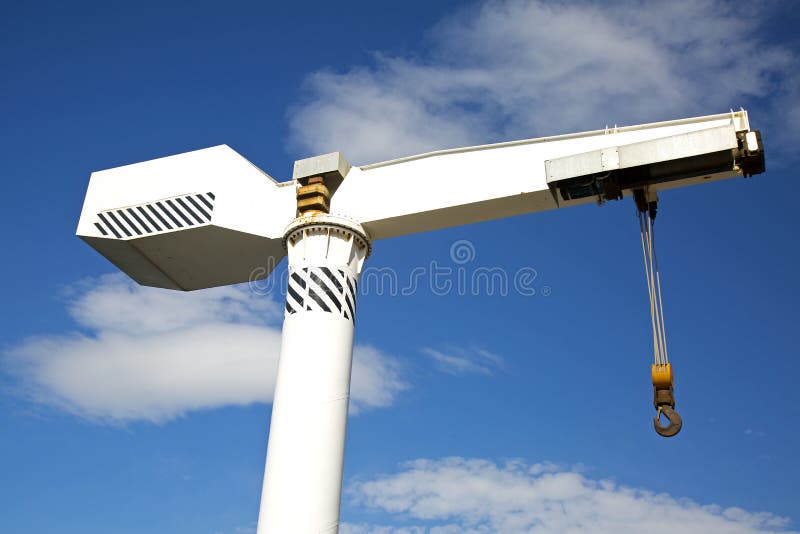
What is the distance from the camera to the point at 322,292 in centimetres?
1273

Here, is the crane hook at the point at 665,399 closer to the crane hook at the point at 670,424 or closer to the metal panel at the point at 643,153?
the crane hook at the point at 670,424

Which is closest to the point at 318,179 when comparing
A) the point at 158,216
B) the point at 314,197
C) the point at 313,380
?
the point at 314,197

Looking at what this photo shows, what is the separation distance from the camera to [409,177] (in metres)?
13.7

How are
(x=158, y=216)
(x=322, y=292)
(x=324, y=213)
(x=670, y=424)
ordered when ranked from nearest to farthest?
(x=670, y=424) < (x=322, y=292) < (x=324, y=213) < (x=158, y=216)

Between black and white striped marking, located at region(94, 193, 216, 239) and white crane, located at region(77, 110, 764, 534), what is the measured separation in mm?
26

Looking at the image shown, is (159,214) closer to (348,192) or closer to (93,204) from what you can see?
(93,204)

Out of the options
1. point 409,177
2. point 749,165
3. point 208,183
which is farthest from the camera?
point 208,183

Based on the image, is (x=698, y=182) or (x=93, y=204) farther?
(x=93, y=204)

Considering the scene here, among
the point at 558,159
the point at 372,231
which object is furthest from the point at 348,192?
the point at 558,159

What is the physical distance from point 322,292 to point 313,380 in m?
1.50

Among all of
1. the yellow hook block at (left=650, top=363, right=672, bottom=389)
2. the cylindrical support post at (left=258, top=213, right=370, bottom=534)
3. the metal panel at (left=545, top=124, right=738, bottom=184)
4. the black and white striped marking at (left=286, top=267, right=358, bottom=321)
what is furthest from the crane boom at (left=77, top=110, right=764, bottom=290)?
the yellow hook block at (left=650, top=363, right=672, bottom=389)

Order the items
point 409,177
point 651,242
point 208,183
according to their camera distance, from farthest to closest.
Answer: point 208,183
point 409,177
point 651,242

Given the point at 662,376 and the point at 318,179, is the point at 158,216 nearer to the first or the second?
the point at 318,179

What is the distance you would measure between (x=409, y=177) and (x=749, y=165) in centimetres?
552
